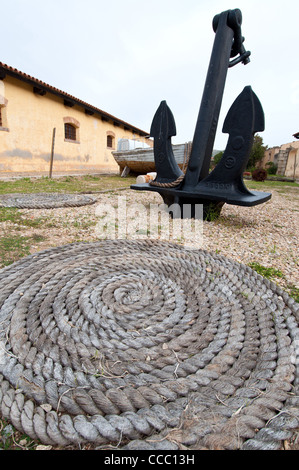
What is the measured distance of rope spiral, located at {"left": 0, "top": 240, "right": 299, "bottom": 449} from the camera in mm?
669

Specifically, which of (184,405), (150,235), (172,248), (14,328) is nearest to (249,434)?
(184,405)

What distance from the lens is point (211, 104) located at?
2.78 m

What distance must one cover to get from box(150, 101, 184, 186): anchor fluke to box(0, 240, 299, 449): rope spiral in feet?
6.31

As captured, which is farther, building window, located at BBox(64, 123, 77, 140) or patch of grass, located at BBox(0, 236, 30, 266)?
building window, located at BBox(64, 123, 77, 140)

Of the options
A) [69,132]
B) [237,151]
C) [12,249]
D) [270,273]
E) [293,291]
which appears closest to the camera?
[293,291]

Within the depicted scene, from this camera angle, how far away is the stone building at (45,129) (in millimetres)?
7595

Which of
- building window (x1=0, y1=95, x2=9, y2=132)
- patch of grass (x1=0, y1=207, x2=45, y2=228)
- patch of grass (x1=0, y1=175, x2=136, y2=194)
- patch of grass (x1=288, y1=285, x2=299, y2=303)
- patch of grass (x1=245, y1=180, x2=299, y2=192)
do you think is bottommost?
patch of grass (x1=288, y1=285, x2=299, y2=303)

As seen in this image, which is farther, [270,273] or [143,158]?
[143,158]

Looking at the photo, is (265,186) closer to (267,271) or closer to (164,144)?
(164,144)

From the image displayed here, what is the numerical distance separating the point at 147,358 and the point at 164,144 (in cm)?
272

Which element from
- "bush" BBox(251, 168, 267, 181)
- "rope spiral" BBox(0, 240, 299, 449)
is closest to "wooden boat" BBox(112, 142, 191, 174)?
"bush" BBox(251, 168, 267, 181)

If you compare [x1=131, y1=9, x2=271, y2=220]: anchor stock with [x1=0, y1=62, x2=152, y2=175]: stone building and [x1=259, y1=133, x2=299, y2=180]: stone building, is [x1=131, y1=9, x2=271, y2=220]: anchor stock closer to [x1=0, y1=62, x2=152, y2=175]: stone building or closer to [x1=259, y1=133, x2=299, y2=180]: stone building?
[x1=0, y1=62, x2=152, y2=175]: stone building

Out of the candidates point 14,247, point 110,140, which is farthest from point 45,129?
point 14,247
